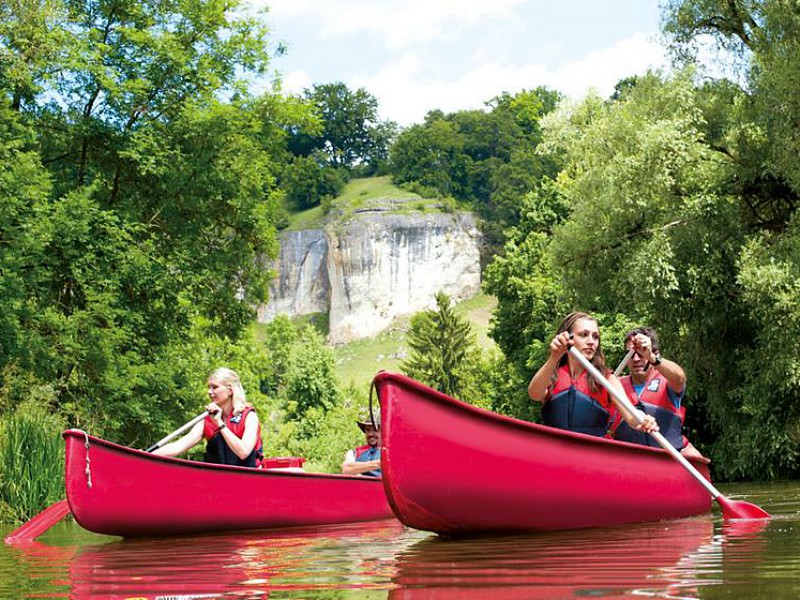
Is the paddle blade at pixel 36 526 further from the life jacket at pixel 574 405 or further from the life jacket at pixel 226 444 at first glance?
the life jacket at pixel 574 405

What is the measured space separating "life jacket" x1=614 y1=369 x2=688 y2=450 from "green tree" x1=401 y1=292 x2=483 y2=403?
173ft

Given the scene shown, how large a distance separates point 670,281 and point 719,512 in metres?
8.34

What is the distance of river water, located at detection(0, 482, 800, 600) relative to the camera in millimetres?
4043

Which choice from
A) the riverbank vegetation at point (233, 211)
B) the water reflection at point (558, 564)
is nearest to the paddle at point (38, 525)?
the water reflection at point (558, 564)

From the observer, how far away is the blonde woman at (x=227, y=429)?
8.08 meters

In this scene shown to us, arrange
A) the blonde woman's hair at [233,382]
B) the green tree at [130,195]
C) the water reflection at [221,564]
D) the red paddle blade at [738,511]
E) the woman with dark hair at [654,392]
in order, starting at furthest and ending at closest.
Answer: the green tree at [130,195] → the blonde woman's hair at [233,382] → the woman with dark hair at [654,392] → the red paddle blade at [738,511] → the water reflection at [221,564]

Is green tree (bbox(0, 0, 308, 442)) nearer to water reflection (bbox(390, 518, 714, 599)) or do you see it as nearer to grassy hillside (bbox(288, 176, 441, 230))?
water reflection (bbox(390, 518, 714, 599))

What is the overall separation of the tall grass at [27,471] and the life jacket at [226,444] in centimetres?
298

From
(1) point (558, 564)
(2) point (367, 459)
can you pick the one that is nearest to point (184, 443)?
(2) point (367, 459)

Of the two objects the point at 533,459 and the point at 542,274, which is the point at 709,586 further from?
the point at 542,274

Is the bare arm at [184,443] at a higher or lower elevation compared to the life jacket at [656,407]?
lower

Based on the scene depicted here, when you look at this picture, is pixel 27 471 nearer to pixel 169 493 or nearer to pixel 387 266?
pixel 169 493

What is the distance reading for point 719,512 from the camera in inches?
344

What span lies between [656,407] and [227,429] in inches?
113
